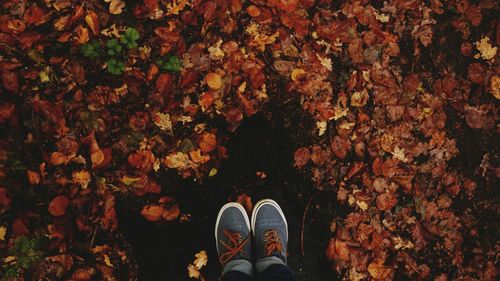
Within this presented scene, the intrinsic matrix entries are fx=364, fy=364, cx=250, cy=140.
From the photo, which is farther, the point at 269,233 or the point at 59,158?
the point at 269,233

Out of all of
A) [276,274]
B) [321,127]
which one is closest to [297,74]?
[321,127]

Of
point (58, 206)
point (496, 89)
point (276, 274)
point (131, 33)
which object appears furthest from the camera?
point (496, 89)

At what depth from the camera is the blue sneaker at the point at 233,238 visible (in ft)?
8.28

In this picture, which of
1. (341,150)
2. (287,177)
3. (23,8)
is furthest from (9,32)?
(341,150)

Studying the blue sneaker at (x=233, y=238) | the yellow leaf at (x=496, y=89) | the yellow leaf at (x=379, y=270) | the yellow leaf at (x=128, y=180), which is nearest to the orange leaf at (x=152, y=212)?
the yellow leaf at (x=128, y=180)

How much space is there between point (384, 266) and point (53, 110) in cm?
261

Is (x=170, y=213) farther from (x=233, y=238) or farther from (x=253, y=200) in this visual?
(x=253, y=200)

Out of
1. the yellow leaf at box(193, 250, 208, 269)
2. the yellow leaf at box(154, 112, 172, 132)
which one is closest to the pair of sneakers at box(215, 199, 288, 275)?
the yellow leaf at box(193, 250, 208, 269)

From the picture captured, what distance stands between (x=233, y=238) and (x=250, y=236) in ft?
0.67

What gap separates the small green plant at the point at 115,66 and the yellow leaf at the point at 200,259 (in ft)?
4.72

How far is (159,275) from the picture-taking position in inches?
102

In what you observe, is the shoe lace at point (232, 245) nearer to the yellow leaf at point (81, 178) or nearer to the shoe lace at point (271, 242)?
the shoe lace at point (271, 242)

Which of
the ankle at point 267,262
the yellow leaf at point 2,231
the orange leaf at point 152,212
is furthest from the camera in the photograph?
the orange leaf at point 152,212

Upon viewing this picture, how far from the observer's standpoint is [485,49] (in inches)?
117
